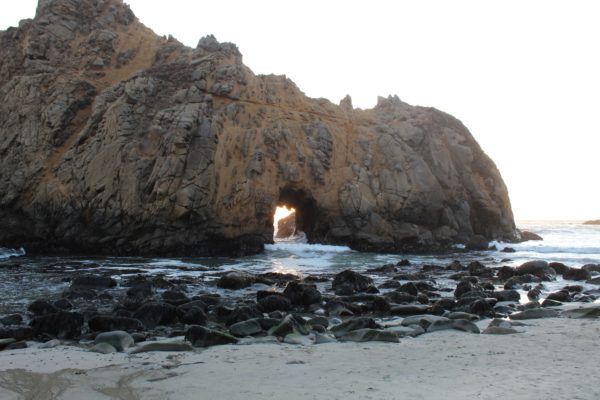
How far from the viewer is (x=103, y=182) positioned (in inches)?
1281

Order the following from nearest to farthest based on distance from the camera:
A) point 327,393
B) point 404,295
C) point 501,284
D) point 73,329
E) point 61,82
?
1. point 327,393
2. point 73,329
3. point 404,295
4. point 501,284
5. point 61,82

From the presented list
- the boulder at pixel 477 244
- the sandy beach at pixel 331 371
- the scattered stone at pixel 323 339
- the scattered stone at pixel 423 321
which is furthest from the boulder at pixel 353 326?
the boulder at pixel 477 244

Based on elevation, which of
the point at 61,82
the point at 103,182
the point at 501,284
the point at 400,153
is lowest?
the point at 501,284

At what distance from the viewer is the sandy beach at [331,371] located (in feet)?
19.5

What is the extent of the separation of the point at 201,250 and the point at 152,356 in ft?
83.4

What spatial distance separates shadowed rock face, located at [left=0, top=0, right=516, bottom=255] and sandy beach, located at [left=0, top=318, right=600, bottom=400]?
24594 millimetres

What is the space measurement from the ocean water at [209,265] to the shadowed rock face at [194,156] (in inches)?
97.1

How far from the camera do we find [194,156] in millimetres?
33656

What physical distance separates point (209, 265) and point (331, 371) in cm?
2118

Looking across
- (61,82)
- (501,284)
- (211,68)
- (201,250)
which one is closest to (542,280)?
(501,284)

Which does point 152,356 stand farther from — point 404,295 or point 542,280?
point 542,280

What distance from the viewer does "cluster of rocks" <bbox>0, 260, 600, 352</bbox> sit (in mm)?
9766

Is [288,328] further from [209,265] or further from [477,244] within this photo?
[477,244]

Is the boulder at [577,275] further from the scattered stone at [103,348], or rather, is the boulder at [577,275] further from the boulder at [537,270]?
the scattered stone at [103,348]
